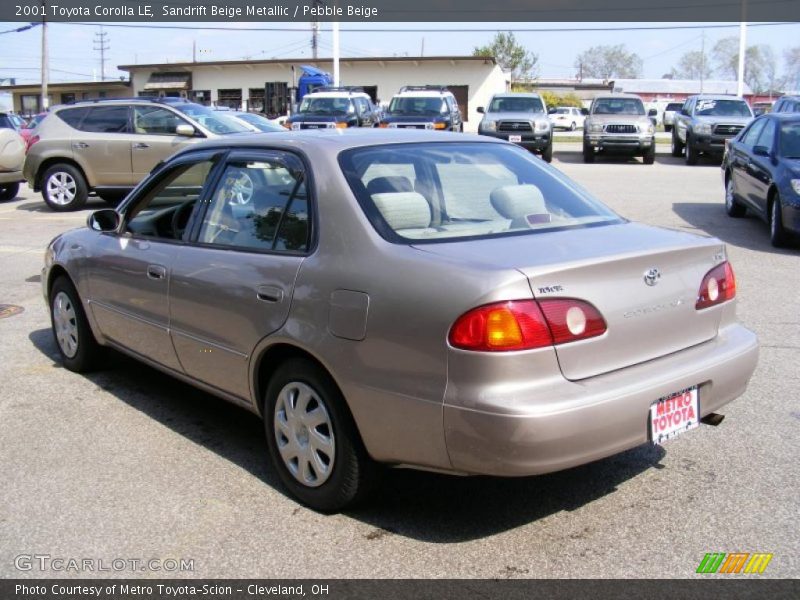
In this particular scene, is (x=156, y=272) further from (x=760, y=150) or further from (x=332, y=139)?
(x=760, y=150)

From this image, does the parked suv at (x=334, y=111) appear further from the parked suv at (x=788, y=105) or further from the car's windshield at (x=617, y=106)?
the parked suv at (x=788, y=105)

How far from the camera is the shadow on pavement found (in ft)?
12.2

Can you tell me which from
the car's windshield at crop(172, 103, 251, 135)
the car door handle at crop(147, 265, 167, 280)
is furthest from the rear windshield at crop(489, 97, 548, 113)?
the car door handle at crop(147, 265, 167, 280)

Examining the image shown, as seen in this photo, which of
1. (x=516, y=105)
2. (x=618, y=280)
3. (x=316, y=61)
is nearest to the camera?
(x=618, y=280)

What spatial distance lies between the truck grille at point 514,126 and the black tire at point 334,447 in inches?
790

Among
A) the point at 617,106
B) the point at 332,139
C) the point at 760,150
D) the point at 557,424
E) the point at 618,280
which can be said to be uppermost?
the point at 617,106

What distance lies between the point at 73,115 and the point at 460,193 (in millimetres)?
12532

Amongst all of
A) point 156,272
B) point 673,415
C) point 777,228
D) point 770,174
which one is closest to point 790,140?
point 770,174

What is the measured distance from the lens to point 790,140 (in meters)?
11.0

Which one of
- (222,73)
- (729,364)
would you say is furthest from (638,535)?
(222,73)

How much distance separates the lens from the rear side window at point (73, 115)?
14961 mm

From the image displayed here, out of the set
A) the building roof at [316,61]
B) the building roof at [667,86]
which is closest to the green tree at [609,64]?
the building roof at [667,86]

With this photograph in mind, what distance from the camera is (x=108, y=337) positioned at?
549 centimetres

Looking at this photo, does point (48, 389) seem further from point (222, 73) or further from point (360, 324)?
point (222, 73)
